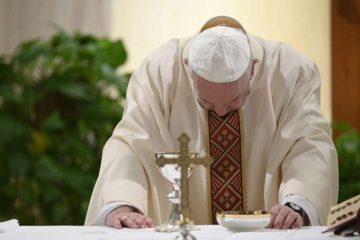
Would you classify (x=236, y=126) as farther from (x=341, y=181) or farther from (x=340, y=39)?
(x=340, y=39)

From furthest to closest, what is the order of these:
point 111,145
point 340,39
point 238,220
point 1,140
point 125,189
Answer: point 340,39
point 1,140
point 111,145
point 125,189
point 238,220

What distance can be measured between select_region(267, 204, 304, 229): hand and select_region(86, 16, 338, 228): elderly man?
0.47 m

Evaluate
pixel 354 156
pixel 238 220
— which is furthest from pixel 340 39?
pixel 238 220

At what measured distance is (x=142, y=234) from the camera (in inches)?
131

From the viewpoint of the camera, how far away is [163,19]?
817 centimetres

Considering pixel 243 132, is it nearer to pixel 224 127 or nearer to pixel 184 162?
pixel 224 127

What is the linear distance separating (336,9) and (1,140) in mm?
3172

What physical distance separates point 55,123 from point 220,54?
2964 mm

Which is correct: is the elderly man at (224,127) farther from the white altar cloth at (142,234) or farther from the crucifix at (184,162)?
the crucifix at (184,162)

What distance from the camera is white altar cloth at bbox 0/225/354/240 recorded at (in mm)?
3121

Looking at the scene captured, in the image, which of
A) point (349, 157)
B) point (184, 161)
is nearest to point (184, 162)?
point (184, 161)

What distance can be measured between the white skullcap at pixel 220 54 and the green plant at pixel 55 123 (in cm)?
284

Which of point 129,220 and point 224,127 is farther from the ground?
point 224,127

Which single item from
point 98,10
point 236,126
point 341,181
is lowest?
point 341,181
